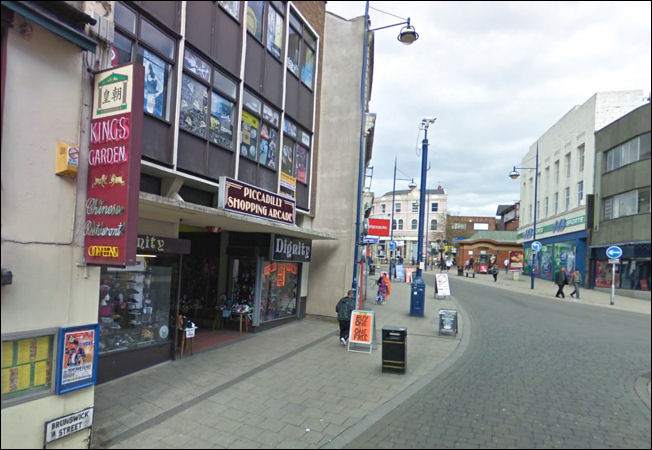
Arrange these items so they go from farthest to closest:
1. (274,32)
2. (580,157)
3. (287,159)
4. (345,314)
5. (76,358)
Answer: (287,159) < (274,32) < (345,314) < (76,358) < (580,157)

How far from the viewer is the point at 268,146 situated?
11500 mm

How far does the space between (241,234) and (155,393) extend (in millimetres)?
6015

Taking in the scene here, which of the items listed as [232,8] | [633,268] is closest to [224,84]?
[232,8]

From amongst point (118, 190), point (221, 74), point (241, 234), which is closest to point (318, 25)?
point (221, 74)

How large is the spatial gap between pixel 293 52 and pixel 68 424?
11708 mm

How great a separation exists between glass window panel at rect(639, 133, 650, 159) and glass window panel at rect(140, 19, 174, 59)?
775 cm

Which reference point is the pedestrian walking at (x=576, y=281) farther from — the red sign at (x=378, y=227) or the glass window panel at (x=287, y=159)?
the red sign at (x=378, y=227)

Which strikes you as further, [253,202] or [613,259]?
[253,202]

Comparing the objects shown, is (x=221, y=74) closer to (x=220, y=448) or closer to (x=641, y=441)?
(x=220, y=448)

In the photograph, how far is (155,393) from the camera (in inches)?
246

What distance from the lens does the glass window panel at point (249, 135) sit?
10249mm

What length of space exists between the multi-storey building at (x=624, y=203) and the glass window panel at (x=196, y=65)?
7.54 metres

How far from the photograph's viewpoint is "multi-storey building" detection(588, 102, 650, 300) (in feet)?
9.62

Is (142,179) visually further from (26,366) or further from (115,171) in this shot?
(26,366)
